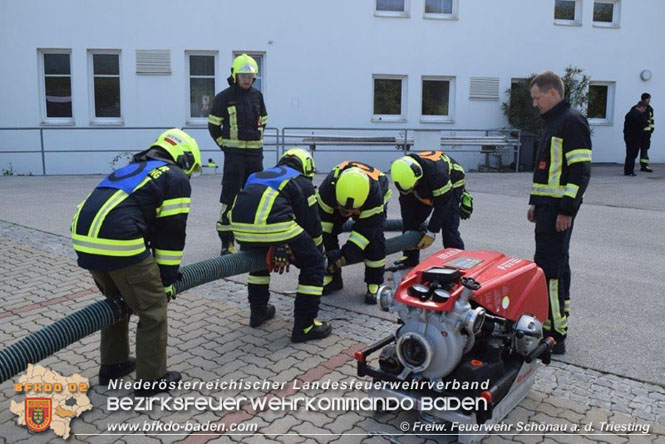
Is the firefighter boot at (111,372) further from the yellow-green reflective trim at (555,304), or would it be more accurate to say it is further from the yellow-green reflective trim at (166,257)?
the yellow-green reflective trim at (555,304)

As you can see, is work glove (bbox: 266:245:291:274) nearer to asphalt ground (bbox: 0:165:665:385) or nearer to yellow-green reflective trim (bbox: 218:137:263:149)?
asphalt ground (bbox: 0:165:665:385)

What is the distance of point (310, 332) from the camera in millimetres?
5043

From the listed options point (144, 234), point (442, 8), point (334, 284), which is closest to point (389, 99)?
point (442, 8)

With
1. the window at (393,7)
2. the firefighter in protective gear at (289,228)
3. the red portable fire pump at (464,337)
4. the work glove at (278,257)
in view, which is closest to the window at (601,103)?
the window at (393,7)

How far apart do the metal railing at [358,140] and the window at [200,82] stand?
2.04 feet

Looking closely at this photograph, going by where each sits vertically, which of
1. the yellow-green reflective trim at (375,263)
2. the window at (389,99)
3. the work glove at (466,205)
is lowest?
the yellow-green reflective trim at (375,263)

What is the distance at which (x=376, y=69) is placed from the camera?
17234mm

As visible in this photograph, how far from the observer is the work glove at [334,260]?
5.57m

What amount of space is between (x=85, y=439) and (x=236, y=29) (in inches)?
555

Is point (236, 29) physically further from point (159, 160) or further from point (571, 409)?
point (571, 409)

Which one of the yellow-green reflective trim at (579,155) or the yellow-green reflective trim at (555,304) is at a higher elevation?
the yellow-green reflective trim at (579,155)

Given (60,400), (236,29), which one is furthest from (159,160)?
(236,29)

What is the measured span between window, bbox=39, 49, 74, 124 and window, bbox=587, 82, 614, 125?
14.6 meters

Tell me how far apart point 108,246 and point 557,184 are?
3168 mm
